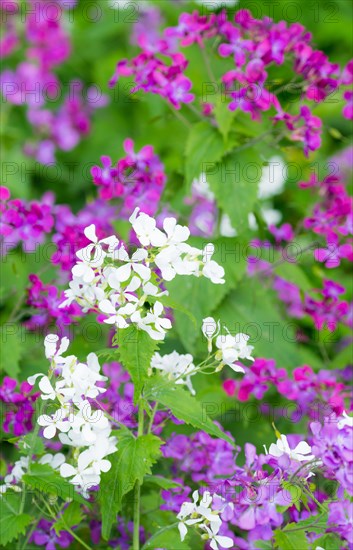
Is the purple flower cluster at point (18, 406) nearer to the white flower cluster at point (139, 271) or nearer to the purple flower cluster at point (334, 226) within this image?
the white flower cluster at point (139, 271)

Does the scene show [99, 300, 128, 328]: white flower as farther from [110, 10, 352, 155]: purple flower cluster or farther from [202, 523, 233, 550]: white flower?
[110, 10, 352, 155]: purple flower cluster

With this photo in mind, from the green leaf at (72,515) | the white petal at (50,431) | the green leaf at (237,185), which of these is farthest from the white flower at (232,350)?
the green leaf at (237,185)

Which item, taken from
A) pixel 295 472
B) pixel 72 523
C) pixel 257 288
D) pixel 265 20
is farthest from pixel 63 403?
pixel 265 20

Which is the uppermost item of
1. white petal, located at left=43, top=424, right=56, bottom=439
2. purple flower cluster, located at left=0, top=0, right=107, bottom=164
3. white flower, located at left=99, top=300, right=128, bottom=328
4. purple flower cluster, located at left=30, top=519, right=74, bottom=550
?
white flower, located at left=99, top=300, right=128, bottom=328

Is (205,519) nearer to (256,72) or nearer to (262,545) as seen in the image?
(262,545)

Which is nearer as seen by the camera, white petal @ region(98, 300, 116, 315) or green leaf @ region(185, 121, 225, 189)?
white petal @ region(98, 300, 116, 315)

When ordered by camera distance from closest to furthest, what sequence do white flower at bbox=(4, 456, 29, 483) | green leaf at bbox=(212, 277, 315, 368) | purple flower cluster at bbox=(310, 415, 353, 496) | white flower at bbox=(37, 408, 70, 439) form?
1. purple flower cluster at bbox=(310, 415, 353, 496)
2. white flower at bbox=(37, 408, 70, 439)
3. white flower at bbox=(4, 456, 29, 483)
4. green leaf at bbox=(212, 277, 315, 368)

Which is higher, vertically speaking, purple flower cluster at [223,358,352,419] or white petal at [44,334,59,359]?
white petal at [44,334,59,359]

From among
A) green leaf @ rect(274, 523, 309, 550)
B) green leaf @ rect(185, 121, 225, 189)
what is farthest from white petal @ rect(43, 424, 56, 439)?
green leaf @ rect(185, 121, 225, 189)

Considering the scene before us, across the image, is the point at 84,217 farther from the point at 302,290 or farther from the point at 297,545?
the point at 297,545
